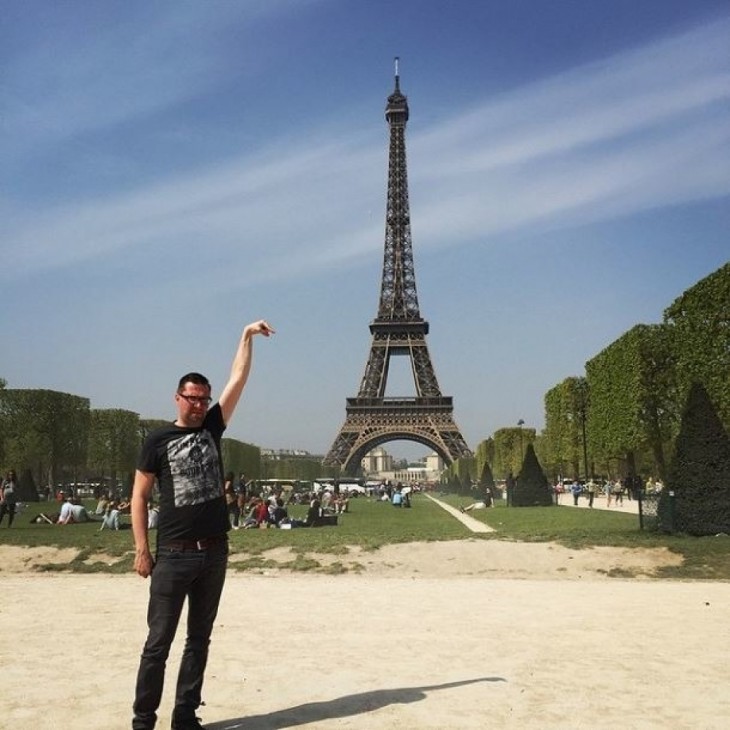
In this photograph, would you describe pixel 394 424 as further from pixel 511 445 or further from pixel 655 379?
pixel 655 379

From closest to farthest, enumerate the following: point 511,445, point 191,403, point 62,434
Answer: point 191,403
point 62,434
point 511,445

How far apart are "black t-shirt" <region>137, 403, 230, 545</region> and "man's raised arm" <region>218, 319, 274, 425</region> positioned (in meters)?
0.40

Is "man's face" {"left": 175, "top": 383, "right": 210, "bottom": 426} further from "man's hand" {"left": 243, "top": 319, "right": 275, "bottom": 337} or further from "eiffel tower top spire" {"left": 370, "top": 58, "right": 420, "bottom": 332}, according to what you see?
"eiffel tower top spire" {"left": 370, "top": 58, "right": 420, "bottom": 332}

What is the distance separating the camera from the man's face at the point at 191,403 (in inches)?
202

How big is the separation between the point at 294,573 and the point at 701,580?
298 inches

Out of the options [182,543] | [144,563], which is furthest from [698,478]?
[144,563]

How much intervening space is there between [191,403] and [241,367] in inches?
26.4

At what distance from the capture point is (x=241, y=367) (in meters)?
5.73

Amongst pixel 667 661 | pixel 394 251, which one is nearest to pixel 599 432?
pixel 667 661

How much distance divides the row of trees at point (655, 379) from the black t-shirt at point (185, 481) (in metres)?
20.7

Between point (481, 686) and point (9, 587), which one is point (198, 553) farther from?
point (9, 587)

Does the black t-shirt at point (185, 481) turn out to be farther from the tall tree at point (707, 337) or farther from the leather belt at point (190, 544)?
the tall tree at point (707, 337)

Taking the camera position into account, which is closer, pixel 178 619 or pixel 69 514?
pixel 178 619

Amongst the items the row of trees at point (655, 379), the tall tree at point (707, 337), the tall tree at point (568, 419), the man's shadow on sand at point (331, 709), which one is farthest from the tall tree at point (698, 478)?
the tall tree at point (568, 419)
